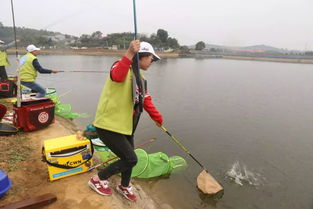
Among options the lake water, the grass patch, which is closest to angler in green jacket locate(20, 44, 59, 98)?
the grass patch

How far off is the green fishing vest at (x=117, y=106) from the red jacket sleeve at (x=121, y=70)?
165 mm

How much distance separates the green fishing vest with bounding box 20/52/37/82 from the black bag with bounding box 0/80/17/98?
121 inches

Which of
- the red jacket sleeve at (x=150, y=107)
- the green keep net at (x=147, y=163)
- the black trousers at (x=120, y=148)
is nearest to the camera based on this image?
the black trousers at (x=120, y=148)

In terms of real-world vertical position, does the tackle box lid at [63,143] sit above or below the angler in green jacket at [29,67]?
below

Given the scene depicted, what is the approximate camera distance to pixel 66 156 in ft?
12.4

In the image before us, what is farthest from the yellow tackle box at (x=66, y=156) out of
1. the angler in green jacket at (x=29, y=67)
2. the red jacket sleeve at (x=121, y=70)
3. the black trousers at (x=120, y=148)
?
the angler in green jacket at (x=29, y=67)

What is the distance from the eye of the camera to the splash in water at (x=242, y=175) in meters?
6.15

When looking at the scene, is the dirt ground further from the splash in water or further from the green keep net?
the splash in water

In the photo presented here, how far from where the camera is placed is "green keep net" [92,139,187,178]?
5188mm

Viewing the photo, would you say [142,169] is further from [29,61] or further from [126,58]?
[29,61]

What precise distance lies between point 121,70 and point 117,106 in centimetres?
52

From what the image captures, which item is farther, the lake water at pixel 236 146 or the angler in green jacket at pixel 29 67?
the angler in green jacket at pixel 29 67

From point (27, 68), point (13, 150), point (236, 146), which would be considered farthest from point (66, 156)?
point (236, 146)

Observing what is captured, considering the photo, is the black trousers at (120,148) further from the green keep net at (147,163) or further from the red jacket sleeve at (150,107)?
the green keep net at (147,163)
